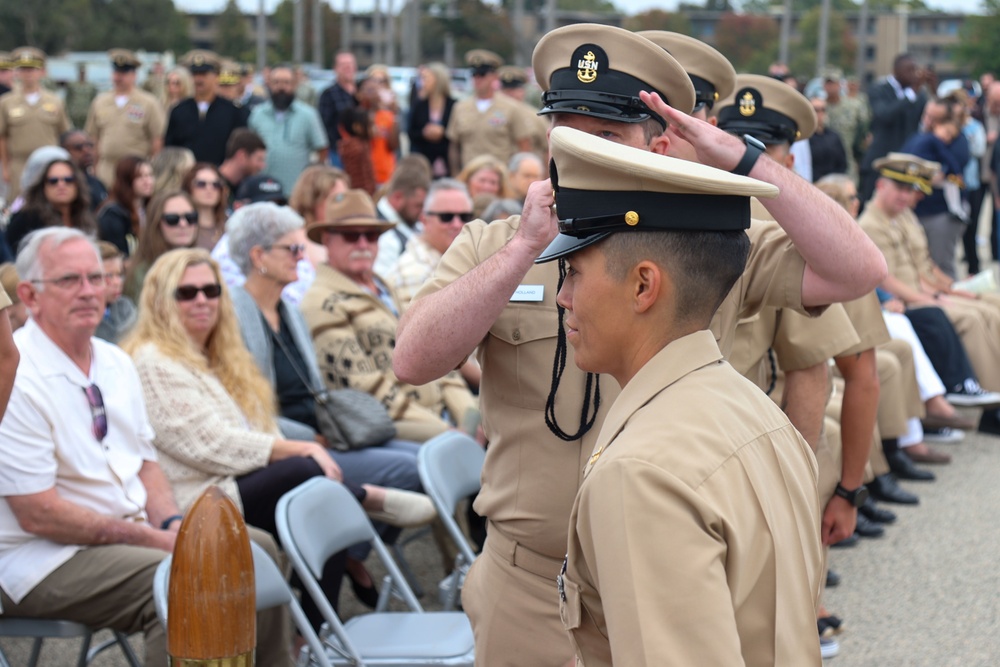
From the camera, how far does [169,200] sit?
21.8ft

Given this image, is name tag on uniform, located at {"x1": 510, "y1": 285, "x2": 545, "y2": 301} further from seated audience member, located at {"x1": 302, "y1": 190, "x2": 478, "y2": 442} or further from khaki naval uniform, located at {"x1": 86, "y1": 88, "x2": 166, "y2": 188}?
khaki naval uniform, located at {"x1": 86, "y1": 88, "x2": 166, "y2": 188}

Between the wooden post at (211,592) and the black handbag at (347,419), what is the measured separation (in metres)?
2.29

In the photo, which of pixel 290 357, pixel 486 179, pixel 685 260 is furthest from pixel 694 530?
pixel 486 179

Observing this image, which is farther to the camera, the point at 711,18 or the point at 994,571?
the point at 711,18

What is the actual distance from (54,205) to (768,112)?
5.11 m

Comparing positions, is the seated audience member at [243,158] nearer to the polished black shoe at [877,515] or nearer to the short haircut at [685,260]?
the polished black shoe at [877,515]

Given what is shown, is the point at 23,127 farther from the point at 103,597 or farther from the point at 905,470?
the point at 103,597

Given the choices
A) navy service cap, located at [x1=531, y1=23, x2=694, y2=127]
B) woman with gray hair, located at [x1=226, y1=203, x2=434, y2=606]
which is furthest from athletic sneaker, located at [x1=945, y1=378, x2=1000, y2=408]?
navy service cap, located at [x1=531, y1=23, x2=694, y2=127]

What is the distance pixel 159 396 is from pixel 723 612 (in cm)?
328

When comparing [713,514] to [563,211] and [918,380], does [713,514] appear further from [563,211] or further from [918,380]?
[918,380]

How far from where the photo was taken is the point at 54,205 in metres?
7.42

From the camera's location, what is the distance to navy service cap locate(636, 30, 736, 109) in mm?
2953

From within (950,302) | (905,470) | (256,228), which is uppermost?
(256,228)

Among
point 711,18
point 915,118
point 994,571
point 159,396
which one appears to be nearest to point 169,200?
point 159,396
